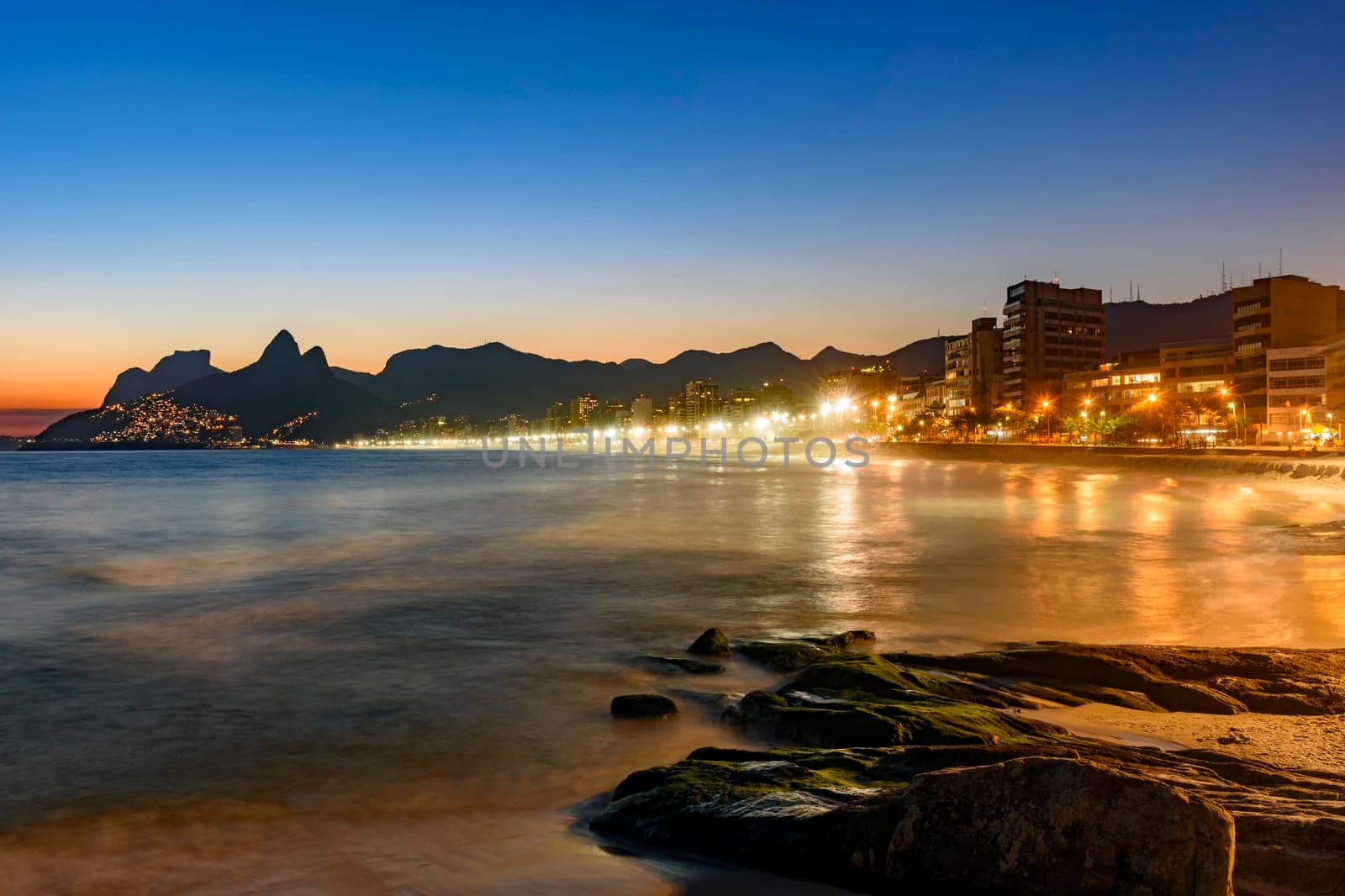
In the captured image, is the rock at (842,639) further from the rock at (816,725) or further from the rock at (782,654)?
the rock at (816,725)

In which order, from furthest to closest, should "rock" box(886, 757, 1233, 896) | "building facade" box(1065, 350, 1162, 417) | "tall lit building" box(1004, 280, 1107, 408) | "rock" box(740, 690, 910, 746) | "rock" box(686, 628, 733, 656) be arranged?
1. "tall lit building" box(1004, 280, 1107, 408)
2. "building facade" box(1065, 350, 1162, 417)
3. "rock" box(686, 628, 733, 656)
4. "rock" box(740, 690, 910, 746)
5. "rock" box(886, 757, 1233, 896)

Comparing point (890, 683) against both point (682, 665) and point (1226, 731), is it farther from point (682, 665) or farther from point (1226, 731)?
point (682, 665)

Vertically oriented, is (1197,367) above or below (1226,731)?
above

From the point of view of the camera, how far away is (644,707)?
10.8m

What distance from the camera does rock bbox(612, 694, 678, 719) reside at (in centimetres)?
1066

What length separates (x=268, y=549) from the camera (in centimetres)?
3391

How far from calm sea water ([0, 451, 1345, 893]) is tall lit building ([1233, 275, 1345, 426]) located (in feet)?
264

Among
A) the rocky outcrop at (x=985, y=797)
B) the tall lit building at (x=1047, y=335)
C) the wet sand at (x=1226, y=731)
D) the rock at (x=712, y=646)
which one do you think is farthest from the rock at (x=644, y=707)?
the tall lit building at (x=1047, y=335)

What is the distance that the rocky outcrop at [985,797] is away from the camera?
4609mm

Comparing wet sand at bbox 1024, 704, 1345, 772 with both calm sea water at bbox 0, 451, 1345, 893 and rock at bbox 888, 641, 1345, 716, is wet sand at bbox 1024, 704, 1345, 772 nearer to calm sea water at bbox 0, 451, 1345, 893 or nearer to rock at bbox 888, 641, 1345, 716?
rock at bbox 888, 641, 1345, 716

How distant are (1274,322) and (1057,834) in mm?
134523

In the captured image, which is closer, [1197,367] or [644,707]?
[644,707]

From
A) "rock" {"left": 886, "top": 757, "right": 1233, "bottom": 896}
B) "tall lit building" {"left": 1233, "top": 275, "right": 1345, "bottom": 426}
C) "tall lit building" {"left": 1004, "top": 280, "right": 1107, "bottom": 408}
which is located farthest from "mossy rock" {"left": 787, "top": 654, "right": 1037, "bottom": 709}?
"tall lit building" {"left": 1004, "top": 280, "right": 1107, "bottom": 408}

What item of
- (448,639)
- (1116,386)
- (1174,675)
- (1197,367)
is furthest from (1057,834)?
(1116,386)
